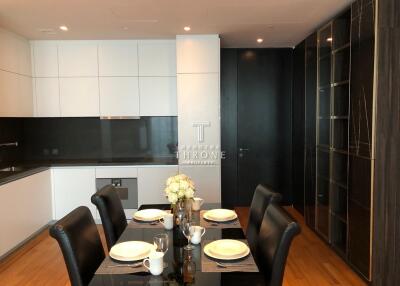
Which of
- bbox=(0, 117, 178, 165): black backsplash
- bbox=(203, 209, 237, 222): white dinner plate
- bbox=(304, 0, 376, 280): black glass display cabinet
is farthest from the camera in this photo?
bbox=(0, 117, 178, 165): black backsplash

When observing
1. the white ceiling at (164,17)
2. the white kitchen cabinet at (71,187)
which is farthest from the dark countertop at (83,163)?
the white ceiling at (164,17)

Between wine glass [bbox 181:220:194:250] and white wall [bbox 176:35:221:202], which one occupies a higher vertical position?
white wall [bbox 176:35:221:202]

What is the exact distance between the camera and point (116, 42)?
454 cm

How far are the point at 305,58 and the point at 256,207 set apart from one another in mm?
2725

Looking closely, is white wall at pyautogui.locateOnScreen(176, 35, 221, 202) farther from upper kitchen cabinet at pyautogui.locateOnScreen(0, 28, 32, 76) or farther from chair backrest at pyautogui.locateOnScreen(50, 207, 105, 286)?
chair backrest at pyautogui.locateOnScreen(50, 207, 105, 286)

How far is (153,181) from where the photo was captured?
4.43m

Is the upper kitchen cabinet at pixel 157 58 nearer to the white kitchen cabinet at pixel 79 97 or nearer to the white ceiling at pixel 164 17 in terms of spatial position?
the white ceiling at pixel 164 17

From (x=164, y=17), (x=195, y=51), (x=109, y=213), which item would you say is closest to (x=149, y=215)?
(x=109, y=213)

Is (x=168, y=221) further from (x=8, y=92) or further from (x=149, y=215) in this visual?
(x=8, y=92)

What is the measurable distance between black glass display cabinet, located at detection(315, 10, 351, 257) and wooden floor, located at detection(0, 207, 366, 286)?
189 millimetres

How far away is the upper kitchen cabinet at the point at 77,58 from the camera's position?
178 inches

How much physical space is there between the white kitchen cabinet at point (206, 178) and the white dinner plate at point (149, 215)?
1.80 meters

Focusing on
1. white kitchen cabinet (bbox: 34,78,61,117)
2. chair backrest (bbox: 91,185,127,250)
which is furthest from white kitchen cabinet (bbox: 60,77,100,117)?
chair backrest (bbox: 91,185,127,250)

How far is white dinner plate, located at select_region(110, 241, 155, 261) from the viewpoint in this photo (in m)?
1.74
